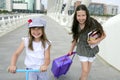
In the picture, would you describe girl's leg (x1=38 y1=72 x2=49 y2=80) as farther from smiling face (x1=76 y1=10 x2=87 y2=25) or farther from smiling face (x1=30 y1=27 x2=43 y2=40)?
smiling face (x1=76 y1=10 x2=87 y2=25)

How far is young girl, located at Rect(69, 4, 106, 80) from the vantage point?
5.13 metres

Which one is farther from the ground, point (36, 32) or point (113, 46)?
point (36, 32)

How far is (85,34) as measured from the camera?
5215 millimetres

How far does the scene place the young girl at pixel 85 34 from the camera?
513cm

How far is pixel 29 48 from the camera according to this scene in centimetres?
407

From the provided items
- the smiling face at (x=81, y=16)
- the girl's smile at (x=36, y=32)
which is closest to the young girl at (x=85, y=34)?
the smiling face at (x=81, y=16)

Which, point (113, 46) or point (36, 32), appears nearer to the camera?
point (36, 32)

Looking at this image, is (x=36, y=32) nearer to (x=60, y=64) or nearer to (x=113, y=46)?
(x=60, y=64)

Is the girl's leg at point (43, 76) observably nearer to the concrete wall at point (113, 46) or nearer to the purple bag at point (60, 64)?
the purple bag at point (60, 64)

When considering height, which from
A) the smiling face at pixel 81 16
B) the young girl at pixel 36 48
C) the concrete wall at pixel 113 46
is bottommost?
the concrete wall at pixel 113 46

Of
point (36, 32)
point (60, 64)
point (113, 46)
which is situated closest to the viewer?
point (36, 32)

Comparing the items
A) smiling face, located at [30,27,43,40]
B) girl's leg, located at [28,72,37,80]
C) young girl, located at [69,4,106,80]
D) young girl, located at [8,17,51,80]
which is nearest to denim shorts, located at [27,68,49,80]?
girl's leg, located at [28,72,37,80]

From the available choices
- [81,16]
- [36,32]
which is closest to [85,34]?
[81,16]

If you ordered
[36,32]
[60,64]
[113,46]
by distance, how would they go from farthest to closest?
[113,46] → [60,64] → [36,32]
